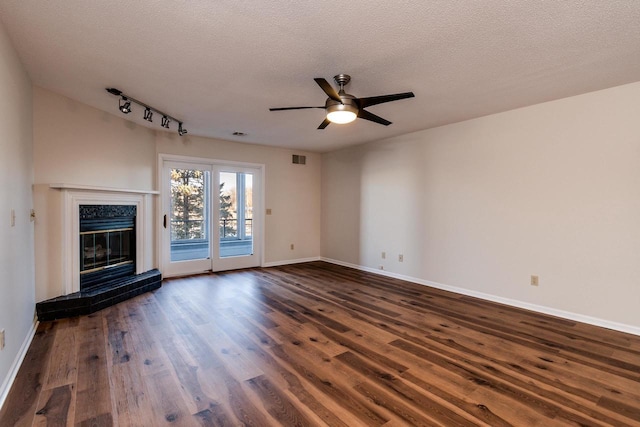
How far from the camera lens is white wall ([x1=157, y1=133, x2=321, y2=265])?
18.9 ft

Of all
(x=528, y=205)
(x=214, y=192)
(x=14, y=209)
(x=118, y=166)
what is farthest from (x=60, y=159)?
→ (x=528, y=205)

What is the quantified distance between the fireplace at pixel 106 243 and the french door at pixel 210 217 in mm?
634

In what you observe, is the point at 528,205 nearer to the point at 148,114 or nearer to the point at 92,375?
the point at 92,375

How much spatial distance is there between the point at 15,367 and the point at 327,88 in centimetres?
314

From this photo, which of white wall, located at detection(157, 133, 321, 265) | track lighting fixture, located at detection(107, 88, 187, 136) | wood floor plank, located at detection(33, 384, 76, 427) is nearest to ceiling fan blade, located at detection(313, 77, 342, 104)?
track lighting fixture, located at detection(107, 88, 187, 136)

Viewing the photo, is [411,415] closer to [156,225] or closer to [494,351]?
[494,351]

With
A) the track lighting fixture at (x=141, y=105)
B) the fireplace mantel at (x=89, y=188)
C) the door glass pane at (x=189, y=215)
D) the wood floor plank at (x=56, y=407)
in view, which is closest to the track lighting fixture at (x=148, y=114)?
the track lighting fixture at (x=141, y=105)

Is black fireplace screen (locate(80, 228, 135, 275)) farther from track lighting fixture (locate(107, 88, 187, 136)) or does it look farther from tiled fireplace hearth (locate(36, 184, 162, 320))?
track lighting fixture (locate(107, 88, 187, 136))

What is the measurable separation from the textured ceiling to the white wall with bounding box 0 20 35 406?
291mm

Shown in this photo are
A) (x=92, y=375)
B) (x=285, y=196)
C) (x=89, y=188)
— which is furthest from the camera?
(x=285, y=196)

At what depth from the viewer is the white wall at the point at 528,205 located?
10.2 ft

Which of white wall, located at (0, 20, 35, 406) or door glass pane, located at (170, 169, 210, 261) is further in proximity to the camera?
door glass pane, located at (170, 169, 210, 261)

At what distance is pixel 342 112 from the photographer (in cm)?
271

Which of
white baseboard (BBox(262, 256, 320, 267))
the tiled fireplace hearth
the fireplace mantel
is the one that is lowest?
white baseboard (BBox(262, 256, 320, 267))
